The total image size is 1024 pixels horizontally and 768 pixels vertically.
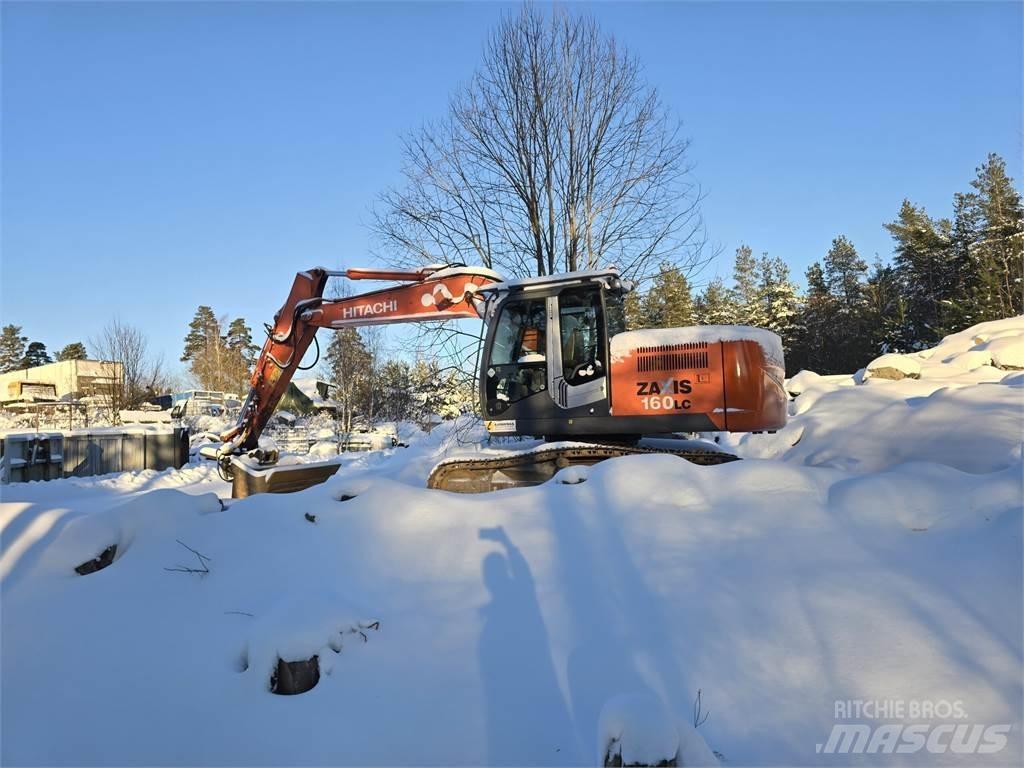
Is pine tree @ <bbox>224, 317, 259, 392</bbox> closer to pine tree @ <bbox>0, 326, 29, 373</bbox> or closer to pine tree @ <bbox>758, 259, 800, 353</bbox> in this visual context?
pine tree @ <bbox>0, 326, 29, 373</bbox>

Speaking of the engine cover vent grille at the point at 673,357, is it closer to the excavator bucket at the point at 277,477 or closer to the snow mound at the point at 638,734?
the snow mound at the point at 638,734

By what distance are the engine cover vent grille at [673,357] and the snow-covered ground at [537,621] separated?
60.7 inches

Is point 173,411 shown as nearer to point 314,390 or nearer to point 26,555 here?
point 314,390

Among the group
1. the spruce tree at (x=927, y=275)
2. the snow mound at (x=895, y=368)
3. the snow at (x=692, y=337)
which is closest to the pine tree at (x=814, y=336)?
the spruce tree at (x=927, y=275)

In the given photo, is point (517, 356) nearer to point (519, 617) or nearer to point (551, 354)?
point (551, 354)

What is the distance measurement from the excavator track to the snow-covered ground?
129cm

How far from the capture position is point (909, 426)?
28.6ft

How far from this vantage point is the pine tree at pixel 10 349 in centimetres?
5778

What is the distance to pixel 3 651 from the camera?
3312 millimetres

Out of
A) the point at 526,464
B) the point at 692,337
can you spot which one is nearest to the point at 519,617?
the point at 526,464

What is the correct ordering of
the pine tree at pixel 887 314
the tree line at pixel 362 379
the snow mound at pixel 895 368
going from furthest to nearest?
the pine tree at pixel 887 314, the tree line at pixel 362 379, the snow mound at pixel 895 368

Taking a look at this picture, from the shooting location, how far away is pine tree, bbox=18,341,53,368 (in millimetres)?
58972

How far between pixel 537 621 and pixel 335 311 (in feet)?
21.1

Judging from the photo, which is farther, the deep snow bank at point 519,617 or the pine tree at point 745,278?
the pine tree at point 745,278
